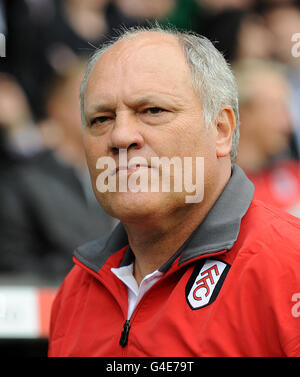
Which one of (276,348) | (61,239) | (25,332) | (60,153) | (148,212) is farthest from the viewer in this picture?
(60,153)

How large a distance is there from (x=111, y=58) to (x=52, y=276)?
7.57ft

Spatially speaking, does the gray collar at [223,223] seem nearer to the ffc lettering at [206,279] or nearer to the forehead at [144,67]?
the ffc lettering at [206,279]

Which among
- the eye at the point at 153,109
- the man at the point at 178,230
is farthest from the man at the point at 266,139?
the eye at the point at 153,109

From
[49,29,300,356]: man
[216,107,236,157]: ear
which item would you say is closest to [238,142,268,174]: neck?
[49,29,300,356]: man

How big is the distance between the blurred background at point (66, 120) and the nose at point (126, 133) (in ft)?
7.28

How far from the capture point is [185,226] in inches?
89.0

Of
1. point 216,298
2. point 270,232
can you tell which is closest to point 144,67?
point 270,232

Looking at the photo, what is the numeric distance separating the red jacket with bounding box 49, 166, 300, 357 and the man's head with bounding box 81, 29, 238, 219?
203 millimetres

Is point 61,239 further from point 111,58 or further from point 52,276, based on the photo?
point 111,58

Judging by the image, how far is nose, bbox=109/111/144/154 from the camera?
6.98 feet

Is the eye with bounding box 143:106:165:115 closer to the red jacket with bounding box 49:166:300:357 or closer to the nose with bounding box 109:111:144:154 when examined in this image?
the nose with bounding box 109:111:144:154

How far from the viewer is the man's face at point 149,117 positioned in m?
2.14

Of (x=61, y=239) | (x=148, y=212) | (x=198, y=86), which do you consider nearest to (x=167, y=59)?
(x=198, y=86)

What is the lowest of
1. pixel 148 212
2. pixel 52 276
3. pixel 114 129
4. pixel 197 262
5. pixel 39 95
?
pixel 52 276
